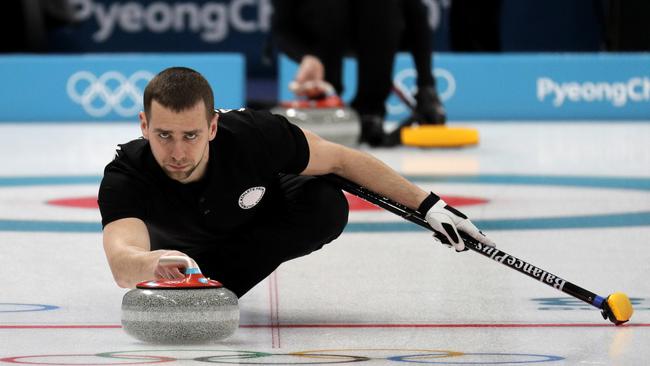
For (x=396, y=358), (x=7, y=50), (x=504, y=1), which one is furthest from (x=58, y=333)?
(x=504, y=1)

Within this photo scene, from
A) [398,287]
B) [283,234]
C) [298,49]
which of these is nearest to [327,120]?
[298,49]

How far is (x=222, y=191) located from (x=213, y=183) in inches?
1.7

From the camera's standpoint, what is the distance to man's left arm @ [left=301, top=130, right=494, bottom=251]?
3906mm

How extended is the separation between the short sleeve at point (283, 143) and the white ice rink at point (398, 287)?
0.43 metres

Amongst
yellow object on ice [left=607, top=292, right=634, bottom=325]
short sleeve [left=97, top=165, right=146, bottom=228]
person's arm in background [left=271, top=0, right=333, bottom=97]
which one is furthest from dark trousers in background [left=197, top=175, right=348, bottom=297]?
person's arm in background [left=271, top=0, right=333, bottom=97]

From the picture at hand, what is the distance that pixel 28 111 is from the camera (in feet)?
37.7

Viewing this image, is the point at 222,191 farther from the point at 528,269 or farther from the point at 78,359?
the point at 528,269

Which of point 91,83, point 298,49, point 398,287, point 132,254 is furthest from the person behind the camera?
point 91,83

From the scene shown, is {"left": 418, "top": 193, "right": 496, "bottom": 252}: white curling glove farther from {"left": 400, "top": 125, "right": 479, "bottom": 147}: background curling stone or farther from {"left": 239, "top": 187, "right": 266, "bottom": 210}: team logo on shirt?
{"left": 400, "top": 125, "right": 479, "bottom": 147}: background curling stone

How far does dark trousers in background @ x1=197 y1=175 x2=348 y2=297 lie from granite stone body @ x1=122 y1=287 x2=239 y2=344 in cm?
57

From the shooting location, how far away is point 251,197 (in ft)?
12.6

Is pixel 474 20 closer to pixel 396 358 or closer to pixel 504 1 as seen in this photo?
pixel 504 1

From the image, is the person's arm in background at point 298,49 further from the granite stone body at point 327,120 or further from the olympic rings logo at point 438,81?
the olympic rings logo at point 438,81

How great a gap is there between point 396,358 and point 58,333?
907 millimetres
